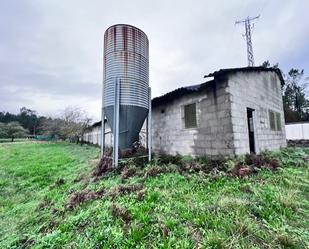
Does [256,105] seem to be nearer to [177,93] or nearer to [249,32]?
[177,93]

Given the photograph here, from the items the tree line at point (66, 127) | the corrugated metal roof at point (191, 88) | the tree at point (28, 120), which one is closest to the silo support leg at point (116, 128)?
the corrugated metal roof at point (191, 88)

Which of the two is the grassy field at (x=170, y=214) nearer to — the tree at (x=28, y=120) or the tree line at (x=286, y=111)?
the tree line at (x=286, y=111)

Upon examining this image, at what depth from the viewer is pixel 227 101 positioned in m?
5.64

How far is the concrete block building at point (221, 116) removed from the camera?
18.7ft

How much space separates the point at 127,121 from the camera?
19.5ft

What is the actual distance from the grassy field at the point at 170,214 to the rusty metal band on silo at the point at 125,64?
2.61m

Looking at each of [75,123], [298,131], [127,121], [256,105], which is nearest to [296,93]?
[298,131]

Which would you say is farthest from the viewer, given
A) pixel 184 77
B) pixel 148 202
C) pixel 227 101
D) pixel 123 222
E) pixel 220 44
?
pixel 184 77

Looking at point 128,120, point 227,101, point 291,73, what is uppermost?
point 291,73

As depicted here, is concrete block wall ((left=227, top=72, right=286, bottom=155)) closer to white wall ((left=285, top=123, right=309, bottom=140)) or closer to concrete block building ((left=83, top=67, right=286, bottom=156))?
concrete block building ((left=83, top=67, right=286, bottom=156))

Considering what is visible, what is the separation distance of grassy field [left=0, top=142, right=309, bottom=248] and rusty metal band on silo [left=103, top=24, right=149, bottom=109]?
2.61m

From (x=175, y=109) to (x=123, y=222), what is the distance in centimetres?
542

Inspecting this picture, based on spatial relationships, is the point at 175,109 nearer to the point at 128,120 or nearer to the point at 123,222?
the point at 128,120

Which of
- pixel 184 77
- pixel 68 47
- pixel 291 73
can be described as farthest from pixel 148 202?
pixel 291 73
